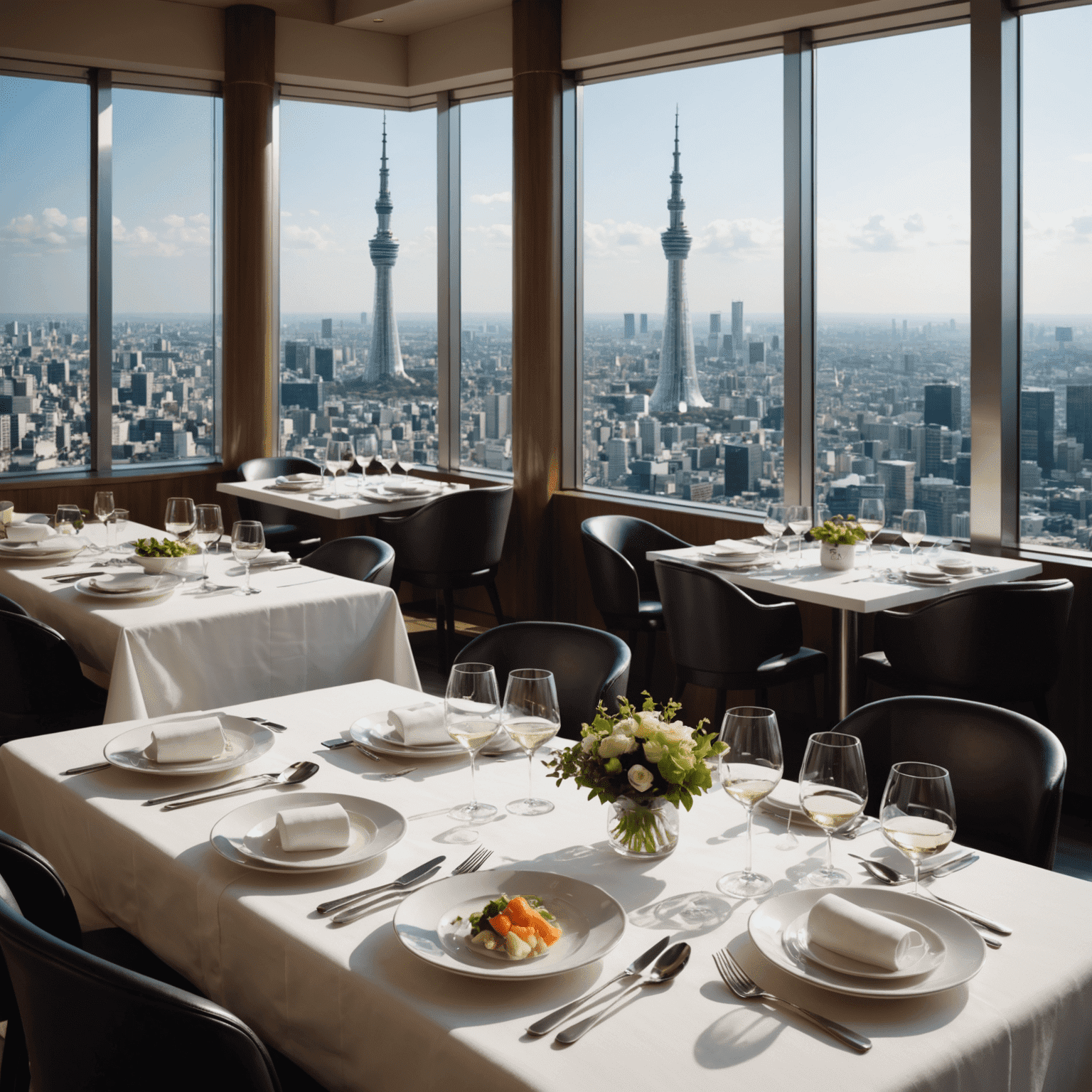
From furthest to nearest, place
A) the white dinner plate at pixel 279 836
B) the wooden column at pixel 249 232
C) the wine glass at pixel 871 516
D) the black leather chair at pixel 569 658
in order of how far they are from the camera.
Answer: the wooden column at pixel 249 232, the wine glass at pixel 871 516, the black leather chair at pixel 569 658, the white dinner plate at pixel 279 836

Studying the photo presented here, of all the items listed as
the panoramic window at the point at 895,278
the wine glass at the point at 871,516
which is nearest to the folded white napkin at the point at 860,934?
the wine glass at the point at 871,516

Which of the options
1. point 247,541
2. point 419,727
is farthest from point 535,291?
point 419,727

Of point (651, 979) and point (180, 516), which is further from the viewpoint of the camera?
point (180, 516)

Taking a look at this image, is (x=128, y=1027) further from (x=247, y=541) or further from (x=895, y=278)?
(x=895, y=278)

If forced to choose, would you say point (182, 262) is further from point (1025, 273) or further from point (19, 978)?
point (19, 978)

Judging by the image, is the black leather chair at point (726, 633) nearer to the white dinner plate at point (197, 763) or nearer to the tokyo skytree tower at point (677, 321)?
the tokyo skytree tower at point (677, 321)

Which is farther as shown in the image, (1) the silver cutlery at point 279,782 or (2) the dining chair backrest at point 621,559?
(2) the dining chair backrest at point 621,559

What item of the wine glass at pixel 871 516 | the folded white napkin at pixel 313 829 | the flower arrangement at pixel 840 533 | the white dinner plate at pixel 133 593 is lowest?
the folded white napkin at pixel 313 829

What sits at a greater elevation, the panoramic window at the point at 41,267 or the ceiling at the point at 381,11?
the ceiling at the point at 381,11
